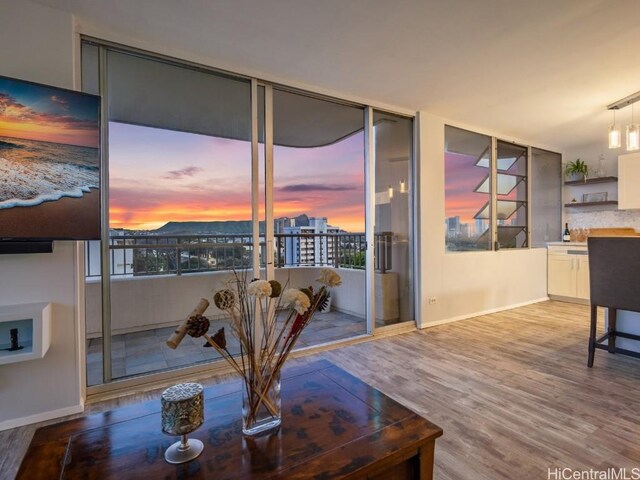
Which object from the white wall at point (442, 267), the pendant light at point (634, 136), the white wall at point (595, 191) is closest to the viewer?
the pendant light at point (634, 136)

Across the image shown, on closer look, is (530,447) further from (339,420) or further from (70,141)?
(70,141)

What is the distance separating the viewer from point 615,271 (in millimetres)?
2605

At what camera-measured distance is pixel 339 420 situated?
1.24 m

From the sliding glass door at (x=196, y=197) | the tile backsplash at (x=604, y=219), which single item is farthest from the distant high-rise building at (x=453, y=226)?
the tile backsplash at (x=604, y=219)

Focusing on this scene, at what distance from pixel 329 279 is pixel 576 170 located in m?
6.17

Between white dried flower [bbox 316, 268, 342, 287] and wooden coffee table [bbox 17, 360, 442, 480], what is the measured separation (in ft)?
1.67

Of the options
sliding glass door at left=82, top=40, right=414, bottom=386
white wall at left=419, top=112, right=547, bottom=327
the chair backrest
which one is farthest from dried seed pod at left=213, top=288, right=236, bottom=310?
white wall at left=419, top=112, right=547, bottom=327

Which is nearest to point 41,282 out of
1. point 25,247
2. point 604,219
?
point 25,247

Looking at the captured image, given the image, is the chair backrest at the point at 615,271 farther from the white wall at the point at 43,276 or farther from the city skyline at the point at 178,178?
the white wall at the point at 43,276

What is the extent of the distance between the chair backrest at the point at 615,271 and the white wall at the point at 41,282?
12.9 feet

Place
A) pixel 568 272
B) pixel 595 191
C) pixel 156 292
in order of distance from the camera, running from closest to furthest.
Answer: pixel 156 292
pixel 568 272
pixel 595 191

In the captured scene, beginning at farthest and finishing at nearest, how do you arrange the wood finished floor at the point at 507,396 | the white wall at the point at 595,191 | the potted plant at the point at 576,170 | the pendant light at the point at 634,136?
1. the potted plant at the point at 576,170
2. the white wall at the point at 595,191
3. the pendant light at the point at 634,136
4. the wood finished floor at the point at 507,396

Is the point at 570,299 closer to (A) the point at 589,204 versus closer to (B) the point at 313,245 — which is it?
(A) the point at 589,204

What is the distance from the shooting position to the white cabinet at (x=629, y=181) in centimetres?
459
